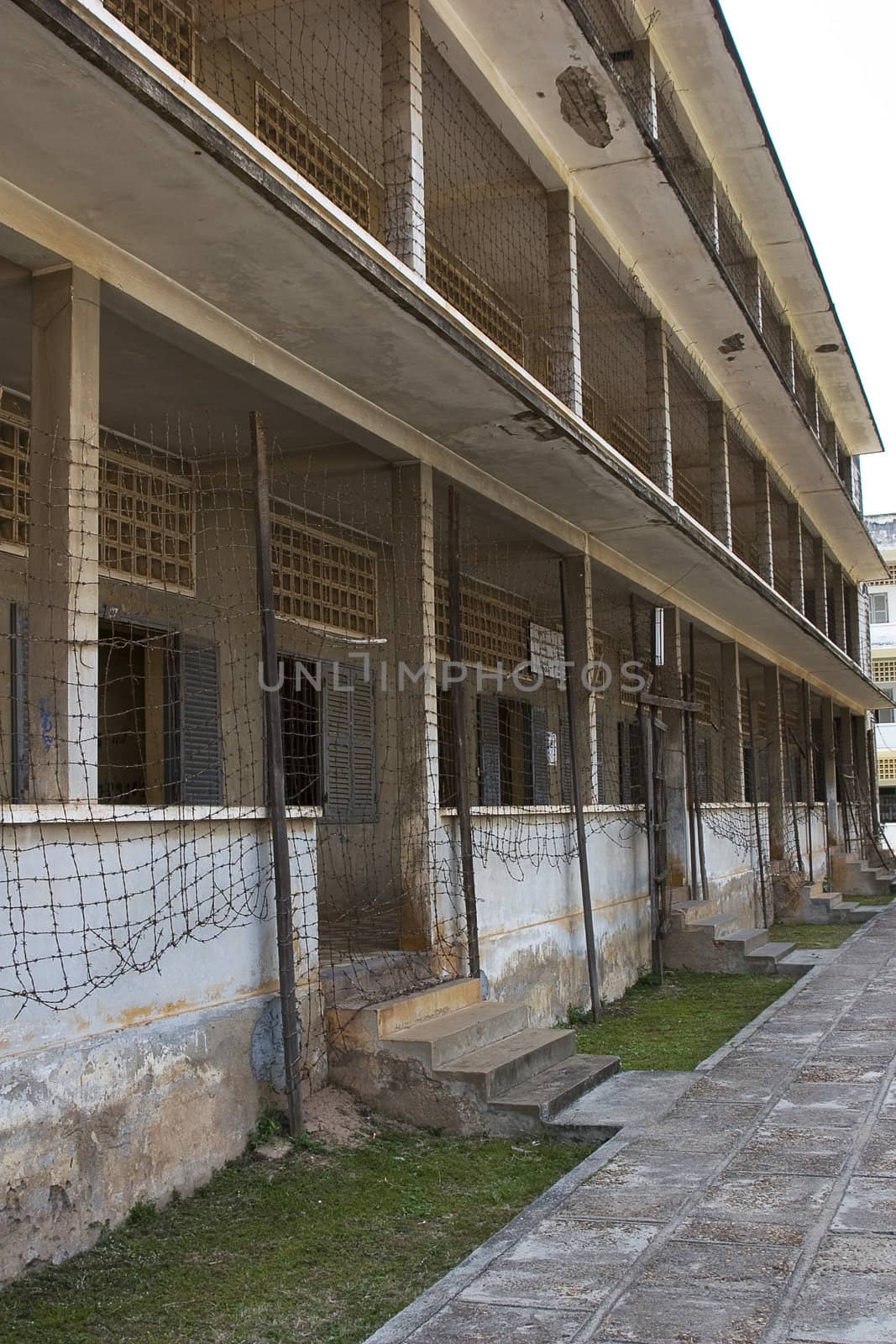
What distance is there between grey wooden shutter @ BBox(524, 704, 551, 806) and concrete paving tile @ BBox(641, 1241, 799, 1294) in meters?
9.58

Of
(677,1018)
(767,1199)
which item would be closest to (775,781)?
(677,1018)

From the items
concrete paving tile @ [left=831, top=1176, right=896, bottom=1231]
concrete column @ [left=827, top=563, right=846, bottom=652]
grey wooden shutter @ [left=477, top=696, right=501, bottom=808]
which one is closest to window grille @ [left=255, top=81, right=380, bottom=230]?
grey wooden shutter @ [left=477, top=696, right=501, bottom=808]

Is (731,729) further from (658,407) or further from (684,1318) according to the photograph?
(684,1318)

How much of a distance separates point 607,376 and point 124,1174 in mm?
9358

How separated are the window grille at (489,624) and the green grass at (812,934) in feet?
13.9

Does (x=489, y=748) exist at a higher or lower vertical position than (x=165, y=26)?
lower

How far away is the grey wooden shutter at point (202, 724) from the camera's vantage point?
8.48 meters

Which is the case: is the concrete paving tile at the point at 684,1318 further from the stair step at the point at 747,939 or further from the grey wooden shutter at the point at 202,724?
the stair step at the point at 747,939

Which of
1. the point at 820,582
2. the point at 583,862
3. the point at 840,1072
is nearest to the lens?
the point at 840,1072

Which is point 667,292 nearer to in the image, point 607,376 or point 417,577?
point 607,376

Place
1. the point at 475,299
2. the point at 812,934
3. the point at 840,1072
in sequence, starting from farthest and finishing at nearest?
the point at 812,934 → the point at 475,299 → the point at 840,1072

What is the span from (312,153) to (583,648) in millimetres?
4101

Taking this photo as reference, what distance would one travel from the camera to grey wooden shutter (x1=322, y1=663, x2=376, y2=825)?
9969 millimetres

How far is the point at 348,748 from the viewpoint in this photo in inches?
401
